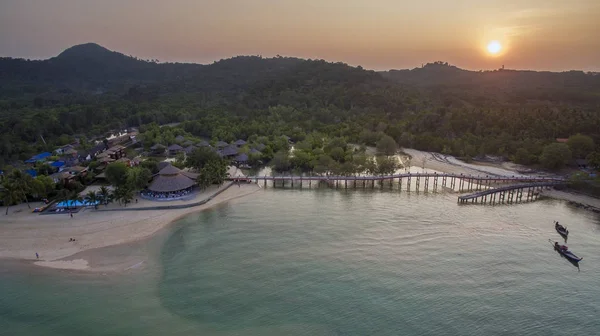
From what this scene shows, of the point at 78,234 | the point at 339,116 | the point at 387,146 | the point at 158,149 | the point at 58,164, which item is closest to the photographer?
the point at 78,234

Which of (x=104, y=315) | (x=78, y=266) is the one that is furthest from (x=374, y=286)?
(x=78, y=266)

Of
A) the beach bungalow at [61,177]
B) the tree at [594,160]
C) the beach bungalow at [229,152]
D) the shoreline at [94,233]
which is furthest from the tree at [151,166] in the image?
the tree at [594,160]

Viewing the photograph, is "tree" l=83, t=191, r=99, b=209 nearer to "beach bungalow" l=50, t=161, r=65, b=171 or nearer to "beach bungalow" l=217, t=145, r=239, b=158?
"beach bungalow" l=50, t=161, r=65, b=171

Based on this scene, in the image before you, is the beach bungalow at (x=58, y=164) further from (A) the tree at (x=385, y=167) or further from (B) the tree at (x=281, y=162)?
(A) the tree at (x=385, y=167)

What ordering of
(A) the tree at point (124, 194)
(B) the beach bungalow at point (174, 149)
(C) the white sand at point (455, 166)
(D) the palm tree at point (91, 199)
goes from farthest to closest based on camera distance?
(B) the beach bungalow at point (174, 149) → (C) the white sand at point (455, 166) → (A) the tree at point (124, 194) → (D) the palm tree at point (91, 199)

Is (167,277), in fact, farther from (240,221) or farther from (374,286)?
(374,286)

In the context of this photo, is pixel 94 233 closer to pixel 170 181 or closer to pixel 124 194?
pixel 124 194

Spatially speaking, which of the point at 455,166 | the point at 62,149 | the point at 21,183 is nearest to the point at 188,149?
the point at 62,149
